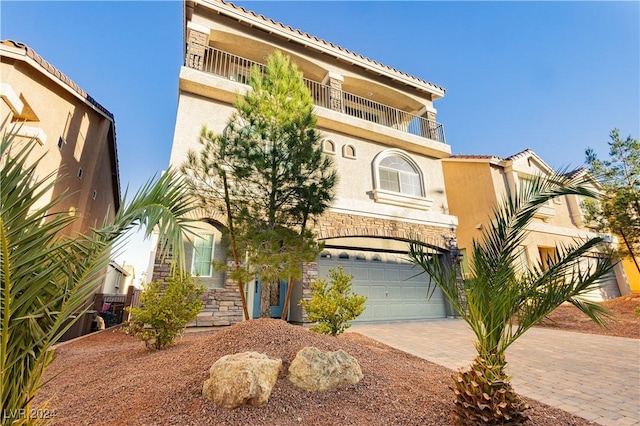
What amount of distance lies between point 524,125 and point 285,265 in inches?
507

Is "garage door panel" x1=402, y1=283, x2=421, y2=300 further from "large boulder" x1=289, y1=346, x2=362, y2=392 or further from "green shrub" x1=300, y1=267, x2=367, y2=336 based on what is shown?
"large boulder" x1=289, y1=346, x2=362, y2=392

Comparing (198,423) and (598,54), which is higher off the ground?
(598,54)

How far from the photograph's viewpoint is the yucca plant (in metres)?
1.57

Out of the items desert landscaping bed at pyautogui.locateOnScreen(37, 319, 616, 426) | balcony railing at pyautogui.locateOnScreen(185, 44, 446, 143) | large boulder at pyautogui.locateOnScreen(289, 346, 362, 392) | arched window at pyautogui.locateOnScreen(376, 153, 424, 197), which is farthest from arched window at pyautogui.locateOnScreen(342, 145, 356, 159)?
large boulder at pyautogui.locateOnScreen(289, 346, 362, 392)

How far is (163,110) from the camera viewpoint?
12930 mm

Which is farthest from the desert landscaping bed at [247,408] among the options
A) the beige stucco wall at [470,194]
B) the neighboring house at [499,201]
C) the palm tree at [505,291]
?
the neighboring house at [499,201]

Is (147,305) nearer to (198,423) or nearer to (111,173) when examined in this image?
(198,423)

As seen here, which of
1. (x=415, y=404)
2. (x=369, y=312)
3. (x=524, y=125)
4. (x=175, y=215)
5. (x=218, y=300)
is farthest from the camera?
(x=524, y=125)

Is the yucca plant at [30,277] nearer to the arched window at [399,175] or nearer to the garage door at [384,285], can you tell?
the garage door at [384,285]

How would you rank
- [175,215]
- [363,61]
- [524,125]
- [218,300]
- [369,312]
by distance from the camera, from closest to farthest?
[175,215] → [218,300] → [369,312] → [363,61] → [524,125]

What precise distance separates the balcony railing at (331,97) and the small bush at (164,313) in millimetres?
5257

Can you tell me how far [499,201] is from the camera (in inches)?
467

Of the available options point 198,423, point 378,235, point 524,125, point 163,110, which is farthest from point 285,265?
point 524,125

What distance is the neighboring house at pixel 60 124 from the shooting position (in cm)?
585
